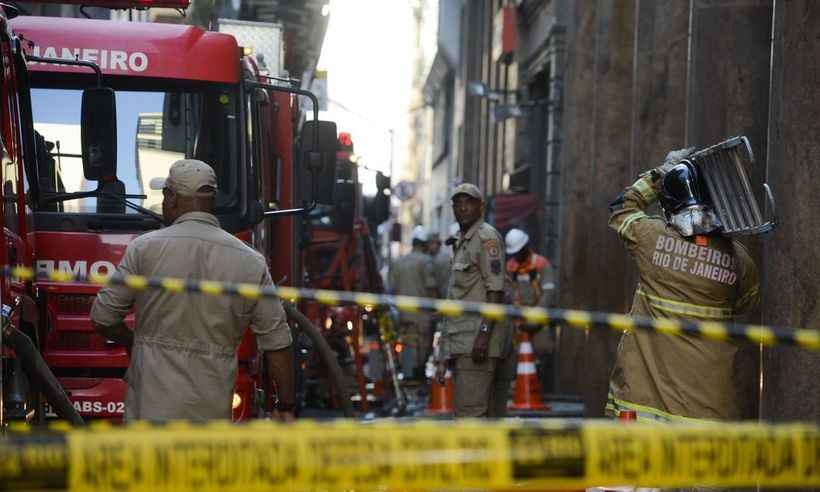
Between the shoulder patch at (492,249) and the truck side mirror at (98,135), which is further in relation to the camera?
the shoulder patch at (492,249)

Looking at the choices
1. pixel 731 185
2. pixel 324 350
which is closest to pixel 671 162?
pixel 731 185

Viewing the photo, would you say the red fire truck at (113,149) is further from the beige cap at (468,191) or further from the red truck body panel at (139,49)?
the beige cap at (468,191)

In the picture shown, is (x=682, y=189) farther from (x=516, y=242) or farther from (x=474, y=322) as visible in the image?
(x=516, y=242)

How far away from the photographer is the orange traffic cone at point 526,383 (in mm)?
15008

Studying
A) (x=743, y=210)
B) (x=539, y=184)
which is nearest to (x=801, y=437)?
(x=743, y=210)

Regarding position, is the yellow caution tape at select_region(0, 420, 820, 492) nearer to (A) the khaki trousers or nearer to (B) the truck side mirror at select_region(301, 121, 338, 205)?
(B) the truck side mirror at select_region(301, 121, 338, 205)

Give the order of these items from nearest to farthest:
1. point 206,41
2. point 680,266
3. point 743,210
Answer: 1. point 680,266
2. point 743,210
3. point 206,41

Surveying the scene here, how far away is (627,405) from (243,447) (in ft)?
12.7

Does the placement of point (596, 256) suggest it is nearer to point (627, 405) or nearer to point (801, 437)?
point (627, 405)

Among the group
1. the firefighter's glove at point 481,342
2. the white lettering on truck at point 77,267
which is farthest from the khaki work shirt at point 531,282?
the white lettering on truck at point 77,267

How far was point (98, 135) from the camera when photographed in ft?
27.0

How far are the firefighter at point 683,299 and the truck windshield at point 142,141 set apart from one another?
276 centimetres

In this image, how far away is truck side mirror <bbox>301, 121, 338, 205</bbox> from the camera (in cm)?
947

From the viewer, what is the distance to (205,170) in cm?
639
